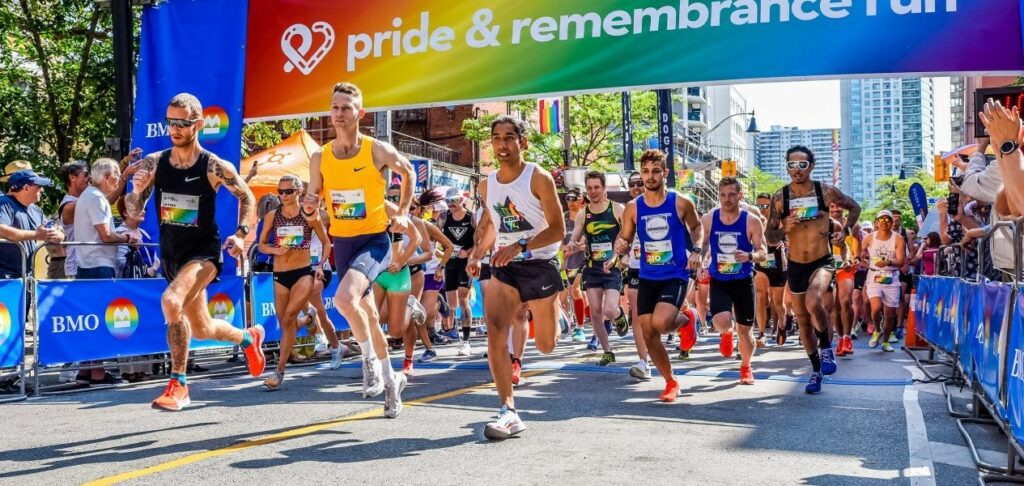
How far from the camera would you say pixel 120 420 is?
7.60 m

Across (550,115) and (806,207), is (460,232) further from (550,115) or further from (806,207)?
(550,115)

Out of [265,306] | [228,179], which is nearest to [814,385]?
[228,179]

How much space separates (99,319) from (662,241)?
5.56m

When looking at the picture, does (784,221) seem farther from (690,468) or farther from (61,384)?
(61,384)

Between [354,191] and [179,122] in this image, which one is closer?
[179,122]

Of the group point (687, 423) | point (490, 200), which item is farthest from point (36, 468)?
point (687, 423)

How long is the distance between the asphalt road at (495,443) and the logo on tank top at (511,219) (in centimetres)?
134

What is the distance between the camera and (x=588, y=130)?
47.9 meters

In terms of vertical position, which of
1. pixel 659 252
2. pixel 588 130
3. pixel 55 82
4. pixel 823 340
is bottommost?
pixel 823 340

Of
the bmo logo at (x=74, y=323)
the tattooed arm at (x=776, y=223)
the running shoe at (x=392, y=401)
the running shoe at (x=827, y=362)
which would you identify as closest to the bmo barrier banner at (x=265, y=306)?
the bmo logo at (x=74, y=323)

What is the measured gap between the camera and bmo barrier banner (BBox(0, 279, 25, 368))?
9.49 m

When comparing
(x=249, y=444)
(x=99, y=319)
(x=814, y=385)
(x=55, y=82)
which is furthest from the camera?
(x=55, y=82)

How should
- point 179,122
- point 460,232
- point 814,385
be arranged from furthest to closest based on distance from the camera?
point 460,232
point 814,385
point 179,122

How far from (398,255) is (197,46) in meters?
4.52
